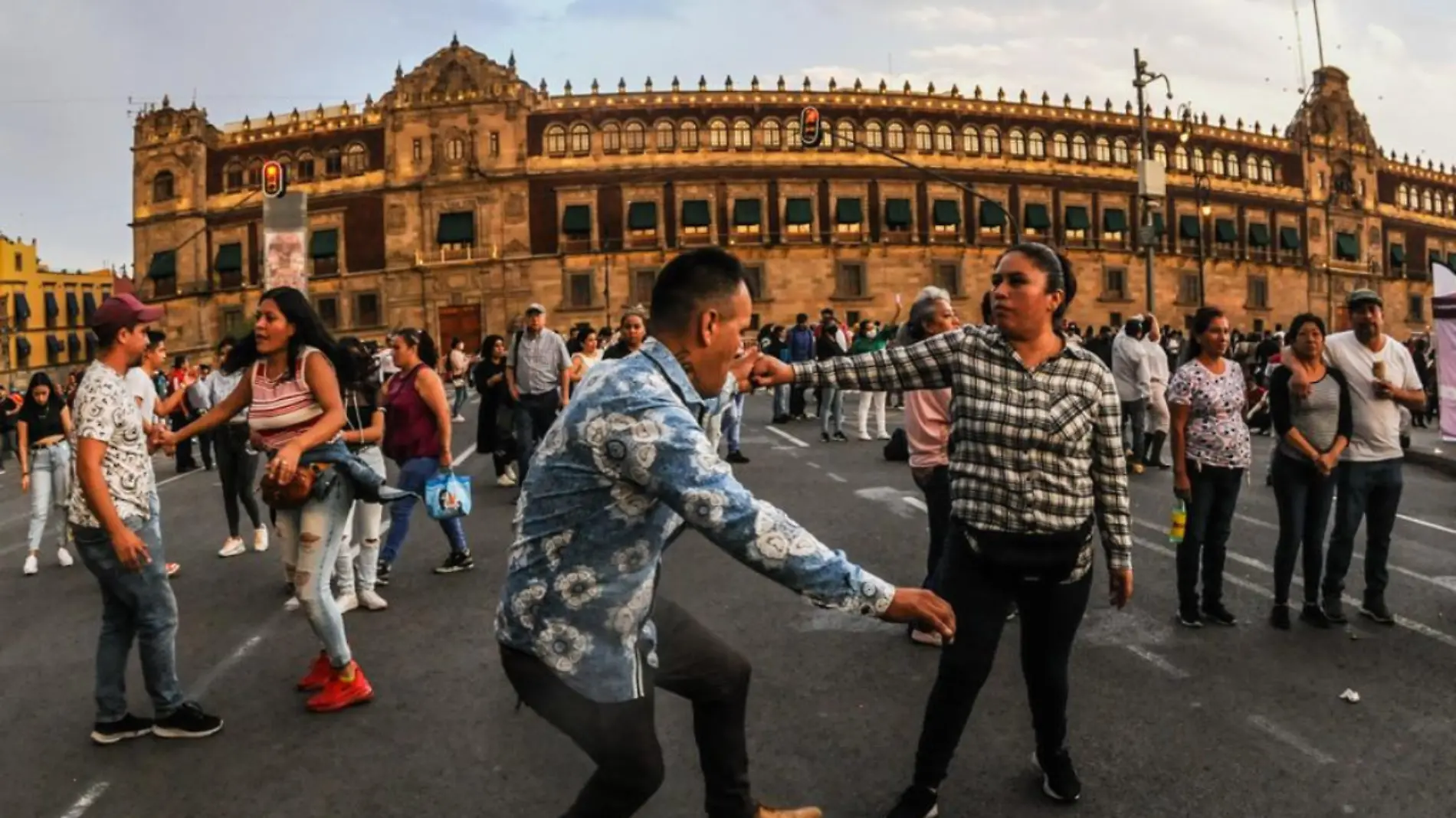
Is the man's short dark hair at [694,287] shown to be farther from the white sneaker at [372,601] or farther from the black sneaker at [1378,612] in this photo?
the black sneaker at [1378,612]

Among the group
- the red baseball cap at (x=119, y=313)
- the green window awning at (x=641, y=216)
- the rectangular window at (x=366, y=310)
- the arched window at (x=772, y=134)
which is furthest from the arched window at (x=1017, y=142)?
the red baseball cap at (x=119, y=313)

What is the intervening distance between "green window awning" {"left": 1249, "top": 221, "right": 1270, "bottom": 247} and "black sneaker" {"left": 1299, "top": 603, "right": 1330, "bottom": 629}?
2405 inches

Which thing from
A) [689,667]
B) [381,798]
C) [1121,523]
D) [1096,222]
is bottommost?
[381,798]

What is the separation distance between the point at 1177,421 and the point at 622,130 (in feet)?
158

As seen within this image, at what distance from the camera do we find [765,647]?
5520 millimetres

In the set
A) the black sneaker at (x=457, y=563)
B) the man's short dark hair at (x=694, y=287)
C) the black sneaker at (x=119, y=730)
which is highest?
the man's short dark hair at (x=694, y=287)

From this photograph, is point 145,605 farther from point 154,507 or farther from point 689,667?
point 689,667

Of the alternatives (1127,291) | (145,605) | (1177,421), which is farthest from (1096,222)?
(145,605)

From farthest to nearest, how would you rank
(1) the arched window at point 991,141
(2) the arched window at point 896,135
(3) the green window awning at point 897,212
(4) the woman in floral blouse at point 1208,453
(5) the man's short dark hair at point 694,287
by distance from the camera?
(1) the arched window at point 991,141, (2) the arched window at point 896,135, (3) the green window awning at point 897,212, (4) the woman in floral blouse at point 1208,453, (5) the man's short dark hair at point 694,287

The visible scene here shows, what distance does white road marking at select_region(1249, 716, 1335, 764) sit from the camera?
3956 mm

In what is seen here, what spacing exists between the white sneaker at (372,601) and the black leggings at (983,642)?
14.0ft

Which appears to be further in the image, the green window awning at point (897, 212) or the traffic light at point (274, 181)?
the green window awning at point (897, 212)

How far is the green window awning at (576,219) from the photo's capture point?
49219 millimetres

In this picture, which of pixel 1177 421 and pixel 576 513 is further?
pixel 1177 421
